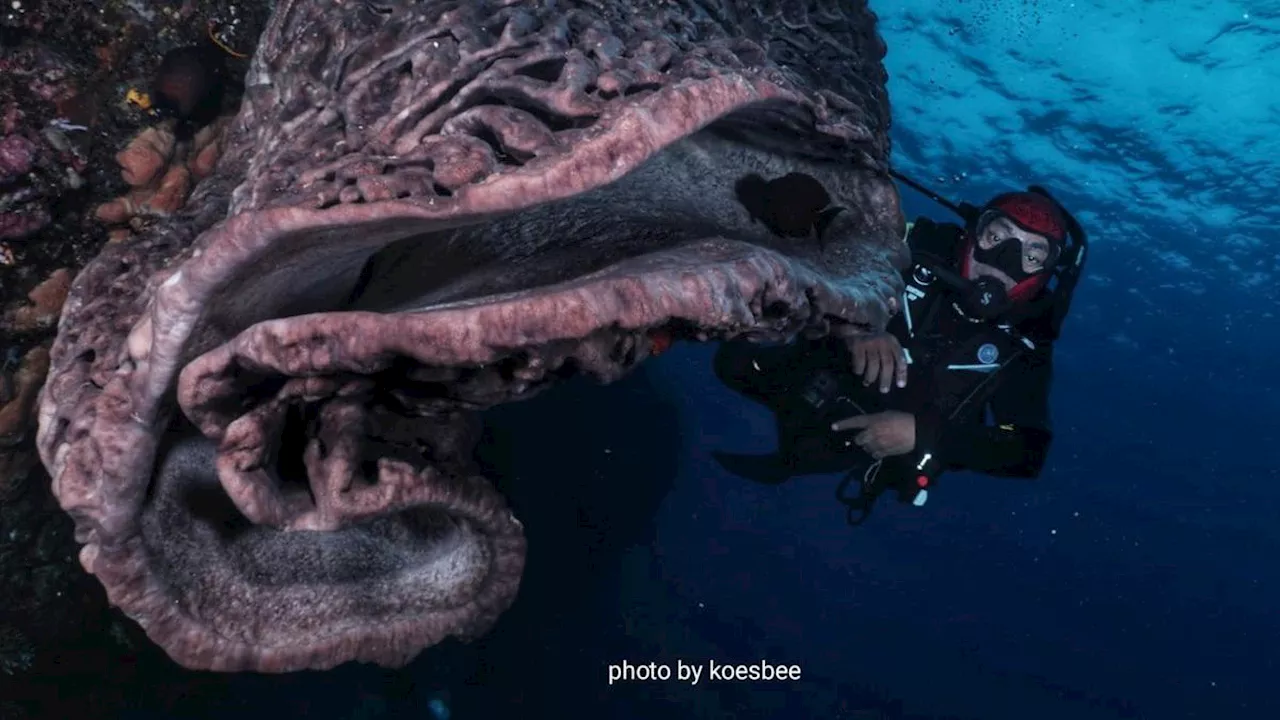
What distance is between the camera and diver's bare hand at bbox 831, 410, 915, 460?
A: 602cm

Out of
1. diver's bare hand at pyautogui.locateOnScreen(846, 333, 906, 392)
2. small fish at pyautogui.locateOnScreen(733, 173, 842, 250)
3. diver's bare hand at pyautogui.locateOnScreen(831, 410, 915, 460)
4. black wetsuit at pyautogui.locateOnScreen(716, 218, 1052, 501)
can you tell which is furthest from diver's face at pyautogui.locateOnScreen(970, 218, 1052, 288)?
small fish at pyautogui.locateOnScreen(733, 173, 842, 250)

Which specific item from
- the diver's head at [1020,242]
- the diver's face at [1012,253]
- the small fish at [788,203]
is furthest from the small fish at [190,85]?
the diver's face at [1012,253]

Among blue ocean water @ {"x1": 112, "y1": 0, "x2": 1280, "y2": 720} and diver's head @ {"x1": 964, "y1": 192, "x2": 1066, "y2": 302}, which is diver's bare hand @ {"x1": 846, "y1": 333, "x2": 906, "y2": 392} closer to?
diver's head @ {"x1": 964, "y1": 192, "x2": 1066, "y2": 302}

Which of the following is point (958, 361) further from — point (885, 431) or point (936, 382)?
point (885, 431)

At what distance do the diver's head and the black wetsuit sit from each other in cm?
34

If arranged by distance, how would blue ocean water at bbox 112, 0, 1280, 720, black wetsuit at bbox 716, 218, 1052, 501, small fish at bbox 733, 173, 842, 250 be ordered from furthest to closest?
blue ocean water at bbox 112, 0, 1280, 720, black wetsuit at bbox 716, 218, 1052, 501, small fish at bbox 733, 173, 842, 250

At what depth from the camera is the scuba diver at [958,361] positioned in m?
5.85

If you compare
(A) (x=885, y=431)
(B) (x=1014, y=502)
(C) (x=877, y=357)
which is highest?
(C) (x=877, y=357)

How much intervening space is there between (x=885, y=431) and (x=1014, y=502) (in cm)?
3211

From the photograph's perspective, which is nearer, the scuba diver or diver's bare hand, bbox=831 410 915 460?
the scuba diver

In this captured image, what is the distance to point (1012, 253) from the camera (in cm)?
584

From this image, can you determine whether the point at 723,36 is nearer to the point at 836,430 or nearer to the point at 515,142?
the point at 515,142

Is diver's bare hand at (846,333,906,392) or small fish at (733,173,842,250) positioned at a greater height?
small fish at (733,173,842,250)

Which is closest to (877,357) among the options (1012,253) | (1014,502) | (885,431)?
(885,431)
